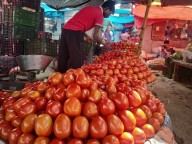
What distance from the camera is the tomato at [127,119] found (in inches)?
61.1

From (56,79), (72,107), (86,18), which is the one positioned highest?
(86,18)

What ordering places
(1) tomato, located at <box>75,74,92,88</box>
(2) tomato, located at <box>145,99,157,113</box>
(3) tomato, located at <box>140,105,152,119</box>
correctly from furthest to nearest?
(2) tomato, located at <box>145,99,157,113</box>, (3) tomato, located at <box>140,105,152,119</box>, (1) tomato, located at <box>75,74,92,88</box>

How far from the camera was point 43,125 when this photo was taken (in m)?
1.38

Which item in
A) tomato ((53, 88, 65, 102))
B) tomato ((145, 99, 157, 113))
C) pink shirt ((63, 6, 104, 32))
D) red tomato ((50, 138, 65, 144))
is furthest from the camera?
pink shirt ((63, 6, 104, 32))

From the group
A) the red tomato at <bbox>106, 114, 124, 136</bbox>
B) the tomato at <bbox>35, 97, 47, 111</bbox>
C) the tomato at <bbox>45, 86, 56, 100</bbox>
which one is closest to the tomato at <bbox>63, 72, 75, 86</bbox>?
the tomato at <bbox>45, 86, 56, 100</bbox>

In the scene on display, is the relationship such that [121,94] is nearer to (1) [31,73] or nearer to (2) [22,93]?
(2) [22,93]

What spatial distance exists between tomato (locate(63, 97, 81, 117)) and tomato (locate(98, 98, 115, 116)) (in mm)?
154

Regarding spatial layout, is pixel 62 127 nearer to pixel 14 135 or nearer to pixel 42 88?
pixel 14 135

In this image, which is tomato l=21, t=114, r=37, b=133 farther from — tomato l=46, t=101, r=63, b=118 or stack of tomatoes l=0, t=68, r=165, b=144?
tomato l=46, t=101, r=63, b=118

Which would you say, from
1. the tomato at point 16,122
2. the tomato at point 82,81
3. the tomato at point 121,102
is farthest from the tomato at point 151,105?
the tomato at point 16,122

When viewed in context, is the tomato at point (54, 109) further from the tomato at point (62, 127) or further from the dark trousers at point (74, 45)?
the dark trousers at point (74, 45)

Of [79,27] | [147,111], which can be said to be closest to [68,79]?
[147,111]

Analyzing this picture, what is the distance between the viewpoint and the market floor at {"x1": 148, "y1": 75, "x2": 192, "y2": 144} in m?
3.47

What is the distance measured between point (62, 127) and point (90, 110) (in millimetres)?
228
